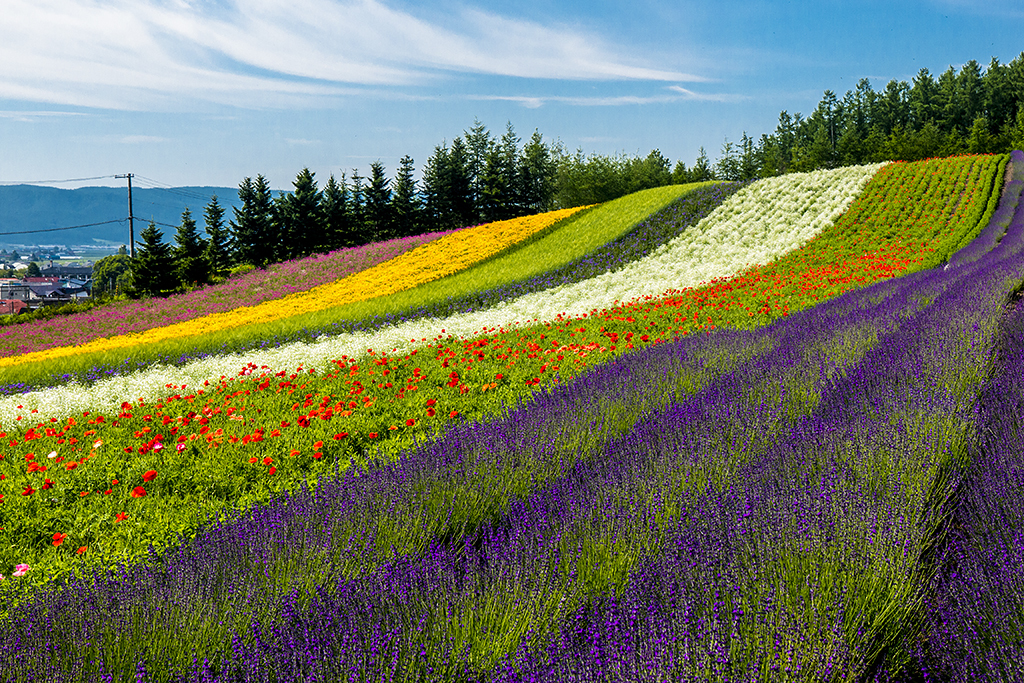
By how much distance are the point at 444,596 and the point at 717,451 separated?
1881 millimetres

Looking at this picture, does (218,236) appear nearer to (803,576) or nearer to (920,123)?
(803,576)

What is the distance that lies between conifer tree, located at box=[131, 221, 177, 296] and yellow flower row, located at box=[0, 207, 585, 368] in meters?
9.49

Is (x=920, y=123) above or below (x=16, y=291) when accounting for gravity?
above

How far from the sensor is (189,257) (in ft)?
103

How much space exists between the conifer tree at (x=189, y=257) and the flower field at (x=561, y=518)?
2633cm

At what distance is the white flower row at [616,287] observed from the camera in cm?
920

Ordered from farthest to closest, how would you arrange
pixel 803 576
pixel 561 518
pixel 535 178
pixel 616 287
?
1. pixel 535 178
2. pixel 616 287
3. pixel 561 518
4. pixel 803 576

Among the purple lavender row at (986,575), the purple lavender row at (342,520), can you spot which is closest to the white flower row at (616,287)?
the purple lavender row at (342,520)

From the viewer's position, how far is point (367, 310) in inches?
614

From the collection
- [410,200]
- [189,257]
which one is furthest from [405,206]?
[189,257]

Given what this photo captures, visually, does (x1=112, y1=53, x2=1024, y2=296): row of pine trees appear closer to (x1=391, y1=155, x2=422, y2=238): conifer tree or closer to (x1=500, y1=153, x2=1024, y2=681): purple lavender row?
(x1=391, y1=155, x2=422, y2=238): conifer tree

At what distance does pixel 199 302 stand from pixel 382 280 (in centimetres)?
842

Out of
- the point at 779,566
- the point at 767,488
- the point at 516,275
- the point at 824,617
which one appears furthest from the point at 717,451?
the point at 516,275

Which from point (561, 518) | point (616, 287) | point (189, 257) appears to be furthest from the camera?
point (189, 257)
